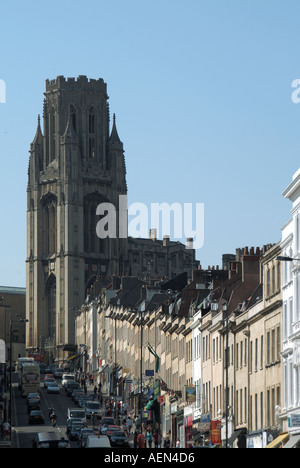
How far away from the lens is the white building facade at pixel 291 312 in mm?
64688

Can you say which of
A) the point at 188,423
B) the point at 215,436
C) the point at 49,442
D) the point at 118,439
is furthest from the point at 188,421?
the point at 215,436

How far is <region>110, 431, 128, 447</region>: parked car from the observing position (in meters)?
90.3

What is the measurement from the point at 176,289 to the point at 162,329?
1418 inches

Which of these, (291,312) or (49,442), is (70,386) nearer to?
(49,442)

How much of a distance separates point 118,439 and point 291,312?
26481 mm

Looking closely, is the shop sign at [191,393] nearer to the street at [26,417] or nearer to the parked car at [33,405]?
the street at [26,417]

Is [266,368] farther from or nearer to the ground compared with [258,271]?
nearer to the ground

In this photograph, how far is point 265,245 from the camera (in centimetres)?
8250

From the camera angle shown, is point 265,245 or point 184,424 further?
point 184,424

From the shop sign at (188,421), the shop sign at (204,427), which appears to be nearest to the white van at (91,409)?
the shop sign at (188,421)

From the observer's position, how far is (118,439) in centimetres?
9044
